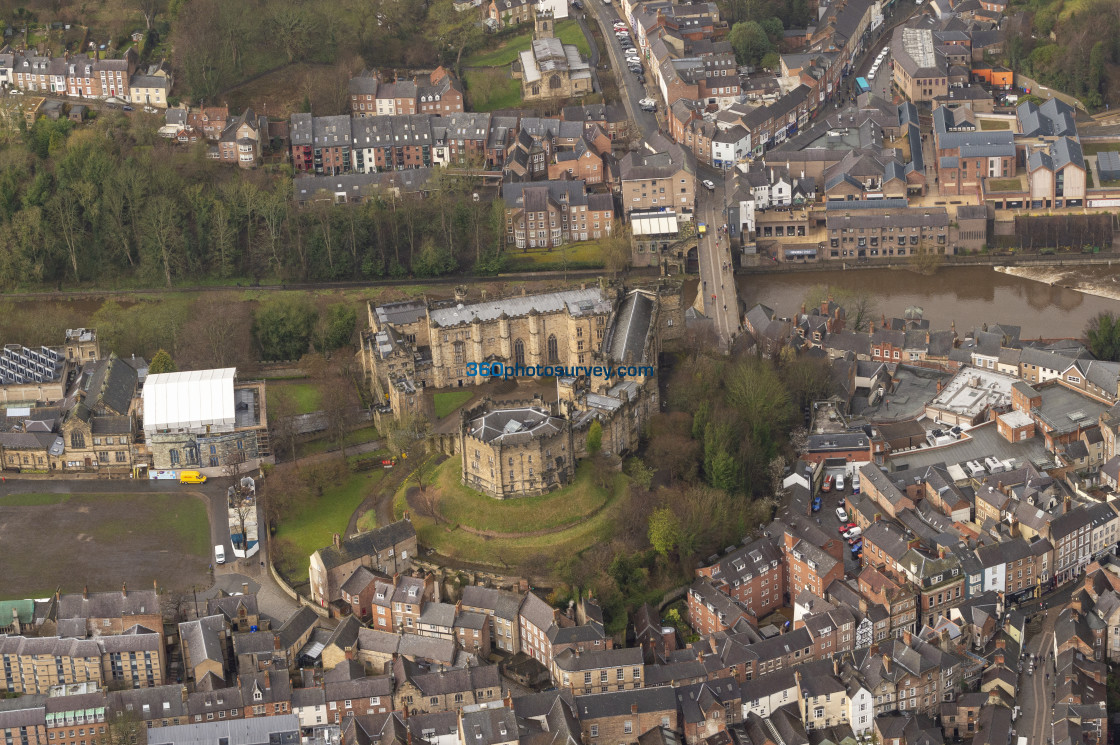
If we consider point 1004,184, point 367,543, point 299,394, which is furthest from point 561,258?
point 367,543

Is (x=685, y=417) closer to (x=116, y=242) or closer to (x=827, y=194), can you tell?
(x=827, y=194)

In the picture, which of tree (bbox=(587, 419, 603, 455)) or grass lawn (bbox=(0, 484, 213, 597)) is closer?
grass lawn (bbox=(0, 484, 213, 597))

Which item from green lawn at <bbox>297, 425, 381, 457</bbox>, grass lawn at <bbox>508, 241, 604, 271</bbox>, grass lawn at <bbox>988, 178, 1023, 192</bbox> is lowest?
green lawn at <bbox>297, 425, 381, 457</bbox>

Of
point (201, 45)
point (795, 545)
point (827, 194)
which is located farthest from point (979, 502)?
point (201, 45)

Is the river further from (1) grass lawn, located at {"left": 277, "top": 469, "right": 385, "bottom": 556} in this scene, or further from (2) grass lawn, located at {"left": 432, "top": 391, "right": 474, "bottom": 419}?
(1) grass lawn, located at {"left": 277, "top": 469, "right": 385, "bottom": 556}

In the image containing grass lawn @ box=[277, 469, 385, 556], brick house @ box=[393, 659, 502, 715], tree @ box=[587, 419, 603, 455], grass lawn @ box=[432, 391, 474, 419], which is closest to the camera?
brick house @ box=[393, 659, 502, 715]

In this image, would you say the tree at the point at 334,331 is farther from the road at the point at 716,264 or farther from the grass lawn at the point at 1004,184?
the grass lawn at the point at 1004,184

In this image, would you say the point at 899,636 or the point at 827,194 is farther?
the point at 827,194

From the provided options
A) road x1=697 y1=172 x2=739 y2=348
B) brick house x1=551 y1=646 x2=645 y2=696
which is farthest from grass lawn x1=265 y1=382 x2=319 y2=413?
brick house x1=551 y1=646 x2=645 y2=696
